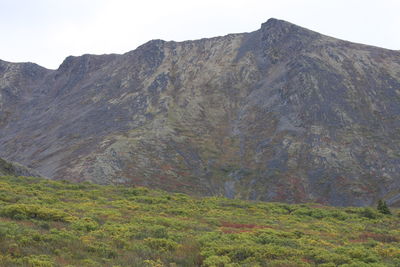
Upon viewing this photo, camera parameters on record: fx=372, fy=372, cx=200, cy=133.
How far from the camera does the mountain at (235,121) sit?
7125cm

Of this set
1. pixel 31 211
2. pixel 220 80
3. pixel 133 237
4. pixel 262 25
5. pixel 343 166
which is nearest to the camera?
pixel 133 237

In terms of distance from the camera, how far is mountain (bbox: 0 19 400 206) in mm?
71250

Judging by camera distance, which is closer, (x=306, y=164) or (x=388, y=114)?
(x=306, y=164)

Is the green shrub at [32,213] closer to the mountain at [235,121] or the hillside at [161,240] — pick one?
the hillside at [161,240]

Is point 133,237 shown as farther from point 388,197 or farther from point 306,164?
point 306,164

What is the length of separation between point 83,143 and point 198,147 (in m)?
27.0

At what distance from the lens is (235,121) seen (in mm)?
97375

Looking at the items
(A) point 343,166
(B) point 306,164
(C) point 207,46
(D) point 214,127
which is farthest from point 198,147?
(C) point 207,46

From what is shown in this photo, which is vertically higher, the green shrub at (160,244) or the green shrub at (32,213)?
the green shrub at (32,213)

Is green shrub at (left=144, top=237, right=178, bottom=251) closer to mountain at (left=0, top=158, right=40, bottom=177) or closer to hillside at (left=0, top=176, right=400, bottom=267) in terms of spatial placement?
hillside at (left=0, top=176, right=400, bottom=267)

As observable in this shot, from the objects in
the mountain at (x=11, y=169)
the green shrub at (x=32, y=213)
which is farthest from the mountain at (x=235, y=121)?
the green shrub at (x=32, y=213)

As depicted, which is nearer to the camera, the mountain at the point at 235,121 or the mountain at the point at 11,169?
the mountain at the point at 11,169

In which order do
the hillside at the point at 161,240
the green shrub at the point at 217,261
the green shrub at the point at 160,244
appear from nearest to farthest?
the hillside at the point at 161,240
the green shrub at the point at 217,261
the green shrub at the point at 160,244

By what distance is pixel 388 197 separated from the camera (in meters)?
62.4
